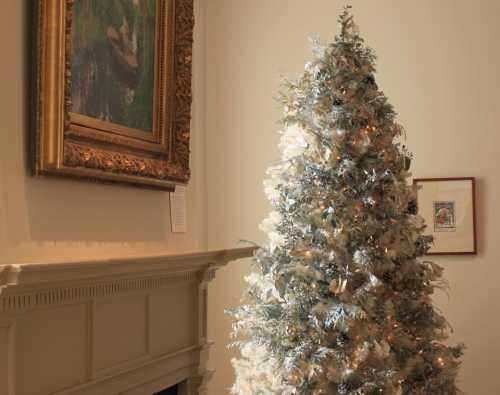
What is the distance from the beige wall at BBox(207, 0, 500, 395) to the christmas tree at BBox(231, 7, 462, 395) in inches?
44.6

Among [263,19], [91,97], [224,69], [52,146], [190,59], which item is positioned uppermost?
[263,19]

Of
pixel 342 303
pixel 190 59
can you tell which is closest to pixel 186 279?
pixel 342 303

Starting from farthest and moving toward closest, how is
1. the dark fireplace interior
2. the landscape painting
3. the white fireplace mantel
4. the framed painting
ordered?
the dark fireplace interior, the landscape painting, the framed painting, the white fireplace mantel

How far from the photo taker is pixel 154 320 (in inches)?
116

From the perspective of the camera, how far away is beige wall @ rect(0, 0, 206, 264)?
7.05 feet

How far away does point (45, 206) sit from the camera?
233cm

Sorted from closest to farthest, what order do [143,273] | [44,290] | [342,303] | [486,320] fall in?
[44,290]
[143,273]
[342,303]
[486,320]

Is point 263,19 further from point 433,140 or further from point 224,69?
point 433,140

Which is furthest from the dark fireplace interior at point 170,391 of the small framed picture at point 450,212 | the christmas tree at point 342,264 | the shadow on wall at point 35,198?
the small framed picture at point 450,212

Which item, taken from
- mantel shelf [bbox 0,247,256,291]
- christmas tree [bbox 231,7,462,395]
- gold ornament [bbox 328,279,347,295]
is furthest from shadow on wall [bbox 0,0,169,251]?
gold ornament [bbox 328,279,347,295]

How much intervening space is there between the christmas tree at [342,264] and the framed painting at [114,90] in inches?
20.6

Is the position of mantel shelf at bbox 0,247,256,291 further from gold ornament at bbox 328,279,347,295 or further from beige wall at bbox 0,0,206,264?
gold ornament at bbox 328,279,347,295

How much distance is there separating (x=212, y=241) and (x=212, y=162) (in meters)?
0.51

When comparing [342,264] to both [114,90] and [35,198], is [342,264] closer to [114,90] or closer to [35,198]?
[114,90]
